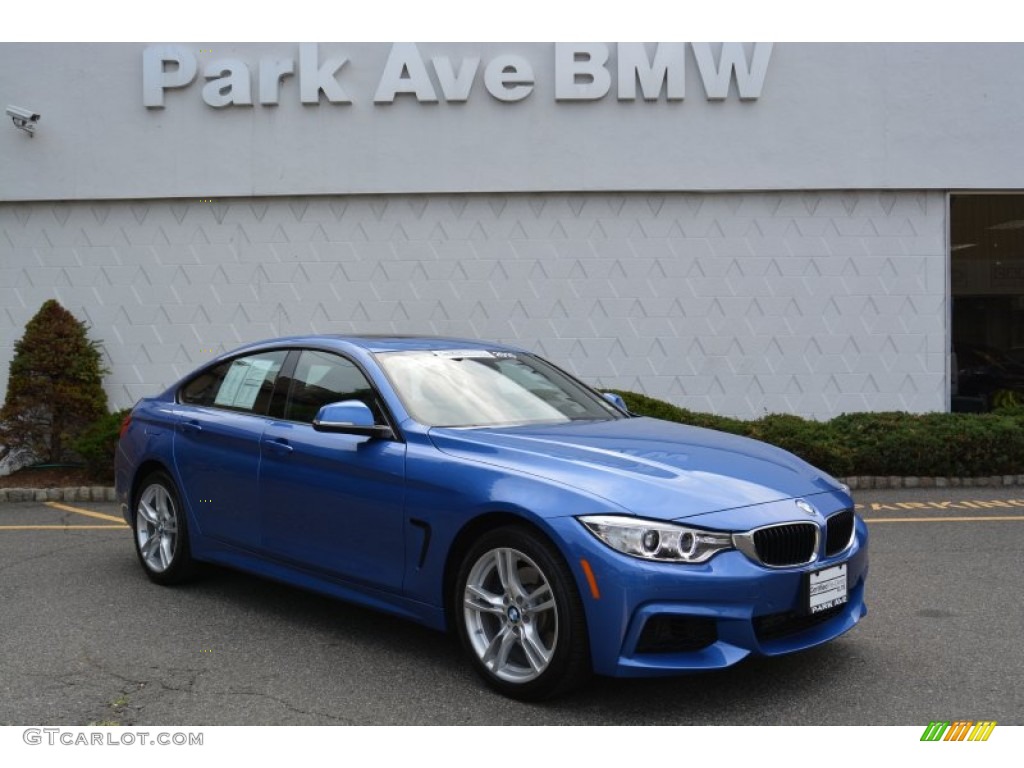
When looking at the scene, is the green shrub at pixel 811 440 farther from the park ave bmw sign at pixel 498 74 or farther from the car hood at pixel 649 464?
the car hood at pixel 649 464

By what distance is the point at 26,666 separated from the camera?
501 cm

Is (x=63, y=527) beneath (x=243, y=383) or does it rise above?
beneath

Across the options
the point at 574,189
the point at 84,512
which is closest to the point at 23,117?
the point at 84,512

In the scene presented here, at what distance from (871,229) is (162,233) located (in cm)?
848

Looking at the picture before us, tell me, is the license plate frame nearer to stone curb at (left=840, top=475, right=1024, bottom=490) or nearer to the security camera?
stone curb at (left=840, top=475, right=1024, bottom=490)

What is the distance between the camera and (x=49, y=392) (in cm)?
1202

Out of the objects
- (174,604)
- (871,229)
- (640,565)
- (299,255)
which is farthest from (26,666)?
(871,229)

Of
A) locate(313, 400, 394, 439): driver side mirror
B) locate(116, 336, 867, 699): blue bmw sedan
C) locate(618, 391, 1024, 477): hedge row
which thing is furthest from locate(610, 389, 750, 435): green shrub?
locate(313, 400, 394, 439): driver side mirror

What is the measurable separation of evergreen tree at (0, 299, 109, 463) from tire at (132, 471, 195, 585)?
5521 millimetres

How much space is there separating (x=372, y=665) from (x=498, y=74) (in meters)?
9.18

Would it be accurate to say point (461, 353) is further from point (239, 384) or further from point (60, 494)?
point (60, 494)

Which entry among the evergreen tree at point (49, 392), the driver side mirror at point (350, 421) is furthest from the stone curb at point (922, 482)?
the evergreen tree at point (49, 392)

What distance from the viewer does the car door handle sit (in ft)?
18.4

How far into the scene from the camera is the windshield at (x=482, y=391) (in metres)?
5.29
